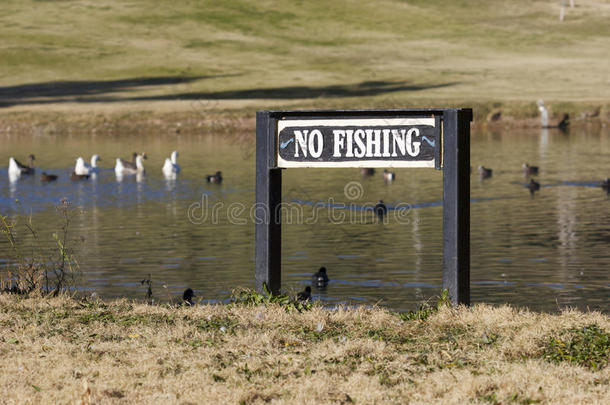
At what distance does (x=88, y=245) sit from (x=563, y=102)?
48760mm

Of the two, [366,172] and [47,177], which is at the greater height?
[366,172]

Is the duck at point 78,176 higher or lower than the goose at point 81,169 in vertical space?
lower

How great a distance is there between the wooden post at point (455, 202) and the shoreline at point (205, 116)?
52.0 metres

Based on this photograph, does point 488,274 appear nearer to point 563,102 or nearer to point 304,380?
point 304,380

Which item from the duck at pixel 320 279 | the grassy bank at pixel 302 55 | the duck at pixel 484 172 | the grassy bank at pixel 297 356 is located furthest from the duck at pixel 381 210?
the grassy bank at pixel 302 55

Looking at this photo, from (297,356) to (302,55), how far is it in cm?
9989

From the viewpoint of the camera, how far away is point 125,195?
35.9 meters

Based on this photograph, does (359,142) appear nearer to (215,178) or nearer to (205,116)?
(215,178)

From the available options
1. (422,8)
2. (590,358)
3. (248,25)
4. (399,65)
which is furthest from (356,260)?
(422,8)

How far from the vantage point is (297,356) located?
33.2 feet

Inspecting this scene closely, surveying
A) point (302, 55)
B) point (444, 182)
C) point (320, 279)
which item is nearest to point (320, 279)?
point (320, 279)

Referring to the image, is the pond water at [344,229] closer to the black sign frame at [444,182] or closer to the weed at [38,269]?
the weed at [38,269]

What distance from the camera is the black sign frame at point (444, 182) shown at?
39.8 feet

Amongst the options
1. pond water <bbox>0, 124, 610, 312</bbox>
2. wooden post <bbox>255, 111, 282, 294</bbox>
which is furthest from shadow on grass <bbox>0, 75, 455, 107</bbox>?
wooden post <bbox>255, 111, 282, 294</bbox>
